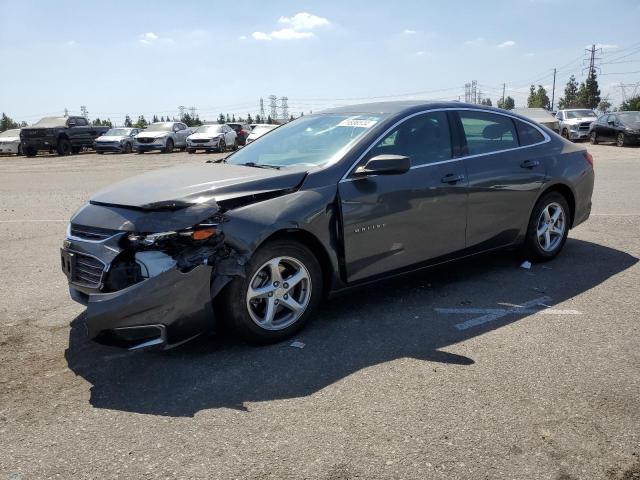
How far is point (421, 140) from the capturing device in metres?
4.92

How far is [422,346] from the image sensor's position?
3.99 m

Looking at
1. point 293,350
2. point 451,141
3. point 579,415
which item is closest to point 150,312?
point 293,350

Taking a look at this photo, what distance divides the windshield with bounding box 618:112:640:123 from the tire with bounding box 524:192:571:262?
2237cm

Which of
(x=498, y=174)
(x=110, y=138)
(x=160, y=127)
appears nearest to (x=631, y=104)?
(x=160, y=127)

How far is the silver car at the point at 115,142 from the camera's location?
31.3 m

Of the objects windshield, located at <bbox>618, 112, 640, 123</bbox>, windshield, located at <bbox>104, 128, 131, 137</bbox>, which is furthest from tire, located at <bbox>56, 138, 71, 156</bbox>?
windshield, located at <bbox>618, 112, 640, 123</bbox>

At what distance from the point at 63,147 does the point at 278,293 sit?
29.6 meters

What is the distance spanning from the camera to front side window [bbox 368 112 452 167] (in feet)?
15.4

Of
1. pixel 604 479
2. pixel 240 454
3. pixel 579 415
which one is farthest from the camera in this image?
pixel 579 415

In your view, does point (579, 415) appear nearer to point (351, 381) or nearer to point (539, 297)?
point (351, 381)

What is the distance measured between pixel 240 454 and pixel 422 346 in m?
1.65

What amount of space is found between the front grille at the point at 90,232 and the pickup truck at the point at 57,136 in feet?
93.0

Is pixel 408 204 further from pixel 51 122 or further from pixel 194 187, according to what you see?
pixel 51 122

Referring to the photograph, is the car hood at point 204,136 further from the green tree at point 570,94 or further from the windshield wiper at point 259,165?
the green tree at point 570,94
